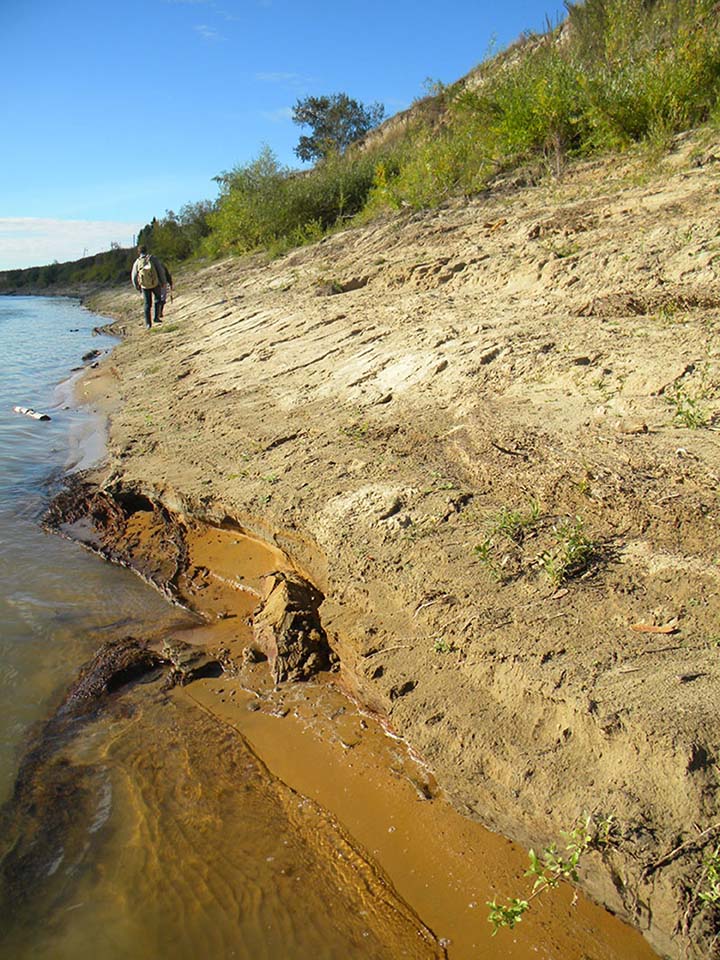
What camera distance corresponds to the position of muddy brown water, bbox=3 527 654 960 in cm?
235

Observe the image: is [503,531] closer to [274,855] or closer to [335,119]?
[274,855]

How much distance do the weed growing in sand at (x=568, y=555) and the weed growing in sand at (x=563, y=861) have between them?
1.16 metres

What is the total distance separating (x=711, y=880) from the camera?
2094mm

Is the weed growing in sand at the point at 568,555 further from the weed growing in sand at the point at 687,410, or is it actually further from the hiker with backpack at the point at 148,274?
the hiker with backpack at the point at 148,274

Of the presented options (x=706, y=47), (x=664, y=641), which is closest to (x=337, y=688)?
(x=664, y=641)

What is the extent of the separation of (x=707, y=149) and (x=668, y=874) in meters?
8.38

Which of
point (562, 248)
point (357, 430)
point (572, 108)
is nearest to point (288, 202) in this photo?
point (572, 108)

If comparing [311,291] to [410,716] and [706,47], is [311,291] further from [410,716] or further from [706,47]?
[410,716]

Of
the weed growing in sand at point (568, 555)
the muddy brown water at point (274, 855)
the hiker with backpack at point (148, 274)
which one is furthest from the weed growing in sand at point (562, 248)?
the hiker with backpack at point (148, 274)

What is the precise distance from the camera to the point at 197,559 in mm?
5082

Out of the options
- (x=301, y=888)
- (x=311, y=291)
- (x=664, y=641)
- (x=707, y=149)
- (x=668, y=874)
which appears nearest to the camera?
(x=668, y=874)

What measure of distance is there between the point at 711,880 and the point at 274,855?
1.58 metres

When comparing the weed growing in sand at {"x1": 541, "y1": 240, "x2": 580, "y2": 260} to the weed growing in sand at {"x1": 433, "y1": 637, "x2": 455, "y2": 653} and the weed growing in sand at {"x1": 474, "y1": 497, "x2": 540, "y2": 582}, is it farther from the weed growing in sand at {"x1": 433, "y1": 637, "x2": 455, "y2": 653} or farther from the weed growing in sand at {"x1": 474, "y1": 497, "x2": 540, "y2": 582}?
the weed growing in sand at {"x1": 433, "y1": 637, "x2": 455, "y2": 653}

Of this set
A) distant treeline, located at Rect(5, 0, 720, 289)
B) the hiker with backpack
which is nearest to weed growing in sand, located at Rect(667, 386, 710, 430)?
distant treeline, located at Rect(5, 0, 720, 289)
